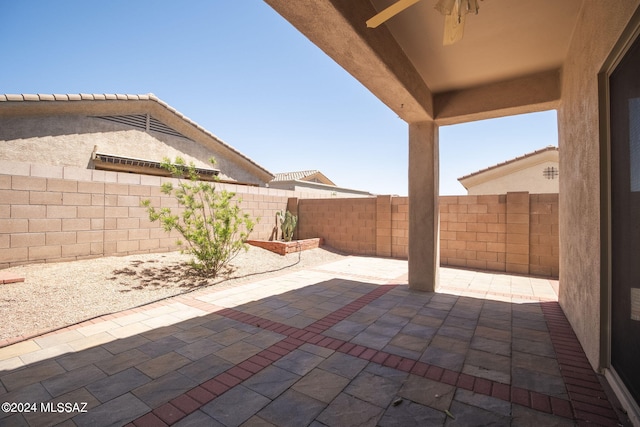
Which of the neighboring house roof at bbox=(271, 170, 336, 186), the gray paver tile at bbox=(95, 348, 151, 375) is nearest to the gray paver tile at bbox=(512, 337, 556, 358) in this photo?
the gray paver tile at bbox=(95, 348, 151, 375)

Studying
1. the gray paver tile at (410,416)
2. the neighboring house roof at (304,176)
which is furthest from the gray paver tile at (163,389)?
the neighboring house roof at (304,176)

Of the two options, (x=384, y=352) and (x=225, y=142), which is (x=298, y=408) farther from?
(x=225, y=142)

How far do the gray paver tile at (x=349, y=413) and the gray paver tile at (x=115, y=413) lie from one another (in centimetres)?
138

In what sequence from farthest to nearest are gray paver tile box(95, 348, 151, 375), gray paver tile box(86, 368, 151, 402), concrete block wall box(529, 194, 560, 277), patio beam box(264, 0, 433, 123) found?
concrete block wall box(529, 194, 560, 277) < gray paver tile box(95, 348, 151, 375) < patio beam box(264, 0, 433, 123) < gray paver tile box(86, 368, 151, 402)

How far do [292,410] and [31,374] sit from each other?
255cm

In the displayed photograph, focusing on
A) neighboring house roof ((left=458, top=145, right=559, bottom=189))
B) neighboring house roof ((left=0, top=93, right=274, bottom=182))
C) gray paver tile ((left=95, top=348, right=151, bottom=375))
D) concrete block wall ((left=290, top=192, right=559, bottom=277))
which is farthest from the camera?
neighboring house roof ((left=458, top=145, right=559, bottom=189))

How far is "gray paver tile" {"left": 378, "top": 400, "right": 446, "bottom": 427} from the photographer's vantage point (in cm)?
193

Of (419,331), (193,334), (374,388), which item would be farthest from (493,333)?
(193,334)

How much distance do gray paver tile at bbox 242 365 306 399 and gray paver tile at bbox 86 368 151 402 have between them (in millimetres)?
964

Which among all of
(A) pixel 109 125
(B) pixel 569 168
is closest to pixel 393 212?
(B) pixel 569 168

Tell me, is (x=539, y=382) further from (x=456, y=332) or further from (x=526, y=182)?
(x=526, y=182)

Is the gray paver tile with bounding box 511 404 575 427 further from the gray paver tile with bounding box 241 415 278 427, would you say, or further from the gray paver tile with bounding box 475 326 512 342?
the gray paver tile with bounding box 241 415 278 427

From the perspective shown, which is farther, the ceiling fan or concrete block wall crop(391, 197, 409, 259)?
concrete block wall crop(391, 197, 409, 259)

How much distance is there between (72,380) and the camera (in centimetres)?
246
